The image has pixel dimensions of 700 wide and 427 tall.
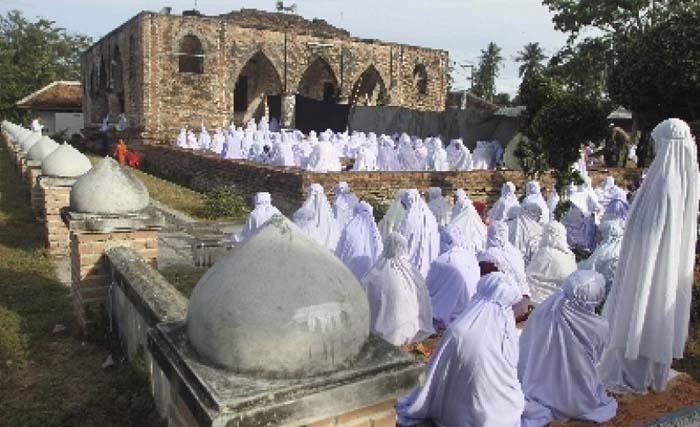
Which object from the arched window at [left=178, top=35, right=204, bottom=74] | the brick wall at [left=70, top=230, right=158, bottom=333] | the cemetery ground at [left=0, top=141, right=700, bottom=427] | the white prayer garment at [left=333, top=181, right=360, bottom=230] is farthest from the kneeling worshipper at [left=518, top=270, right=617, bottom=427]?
the arched window at [left=178, top=35, right=204, bottom=74]

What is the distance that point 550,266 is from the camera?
6785 millimetres

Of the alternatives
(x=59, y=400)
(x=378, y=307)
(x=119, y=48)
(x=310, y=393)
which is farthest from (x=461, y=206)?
(x=119, y=48)

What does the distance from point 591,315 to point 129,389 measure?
3.17m

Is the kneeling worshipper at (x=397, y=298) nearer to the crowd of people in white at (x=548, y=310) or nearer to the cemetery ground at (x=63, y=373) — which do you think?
the crowd of people in white at (x=548, y=310)

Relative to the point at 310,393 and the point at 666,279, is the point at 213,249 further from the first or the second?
the point at 310,393

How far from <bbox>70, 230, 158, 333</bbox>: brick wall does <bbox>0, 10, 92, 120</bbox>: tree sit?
1530 inches

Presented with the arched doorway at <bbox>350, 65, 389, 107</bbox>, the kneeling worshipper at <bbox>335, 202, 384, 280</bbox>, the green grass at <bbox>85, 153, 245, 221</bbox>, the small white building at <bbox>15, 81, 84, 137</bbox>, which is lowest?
the green grass at <bbox>85, 153, 245, 221</bbox>

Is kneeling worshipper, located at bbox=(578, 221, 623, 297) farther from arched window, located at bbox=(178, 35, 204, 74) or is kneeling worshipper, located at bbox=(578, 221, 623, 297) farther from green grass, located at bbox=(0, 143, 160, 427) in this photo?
arched window, located at bbox=(178, 35, 204, 74)

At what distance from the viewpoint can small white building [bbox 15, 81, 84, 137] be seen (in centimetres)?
3706

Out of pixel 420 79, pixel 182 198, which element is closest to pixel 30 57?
pixel 420 79

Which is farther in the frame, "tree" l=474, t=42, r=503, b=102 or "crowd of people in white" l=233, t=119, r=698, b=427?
"tree" l=474, t=42, r=503, b=102

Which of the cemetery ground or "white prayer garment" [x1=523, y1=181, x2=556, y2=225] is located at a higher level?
"white prayer garment" [x1=523, y1=181, x2=556, y2=225]

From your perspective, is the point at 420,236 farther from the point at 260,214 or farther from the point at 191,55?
the point at 191,55

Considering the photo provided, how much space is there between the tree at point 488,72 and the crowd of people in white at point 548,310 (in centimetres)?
5080
